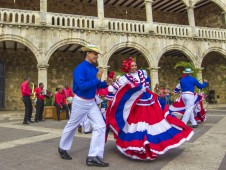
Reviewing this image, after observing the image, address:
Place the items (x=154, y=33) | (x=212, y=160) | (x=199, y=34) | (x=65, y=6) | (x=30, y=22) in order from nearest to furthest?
(x=212, y=160) < (x=30, y=22) < (x=154, y=33) < (x=199, y=34) < (x=65, y=6)

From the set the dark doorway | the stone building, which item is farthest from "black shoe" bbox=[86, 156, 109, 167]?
the dark doorway

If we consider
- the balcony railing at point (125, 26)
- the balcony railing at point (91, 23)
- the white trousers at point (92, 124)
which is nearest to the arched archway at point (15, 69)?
the balcony railing at point (91, 23)

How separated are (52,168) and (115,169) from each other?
847 millimetres

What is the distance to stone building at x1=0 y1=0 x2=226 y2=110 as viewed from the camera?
1224 cm

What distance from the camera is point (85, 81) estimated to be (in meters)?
3.36

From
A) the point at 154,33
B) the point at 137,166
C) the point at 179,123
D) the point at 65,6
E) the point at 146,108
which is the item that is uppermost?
the point at 65,6

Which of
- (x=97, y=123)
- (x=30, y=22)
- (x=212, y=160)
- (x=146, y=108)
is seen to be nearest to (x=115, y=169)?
(x=97, y=123)

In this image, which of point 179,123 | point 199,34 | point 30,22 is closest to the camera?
point 179,123

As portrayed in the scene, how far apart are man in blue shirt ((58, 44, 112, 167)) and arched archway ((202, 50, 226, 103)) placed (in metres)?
17.4

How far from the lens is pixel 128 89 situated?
12.5 ft

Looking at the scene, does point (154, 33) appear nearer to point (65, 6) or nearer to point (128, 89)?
point (65, 6)

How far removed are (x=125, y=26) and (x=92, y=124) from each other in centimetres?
1140

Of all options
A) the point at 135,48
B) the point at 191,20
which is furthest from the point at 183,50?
the point at 135,48

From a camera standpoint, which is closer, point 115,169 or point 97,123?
point 115,169
